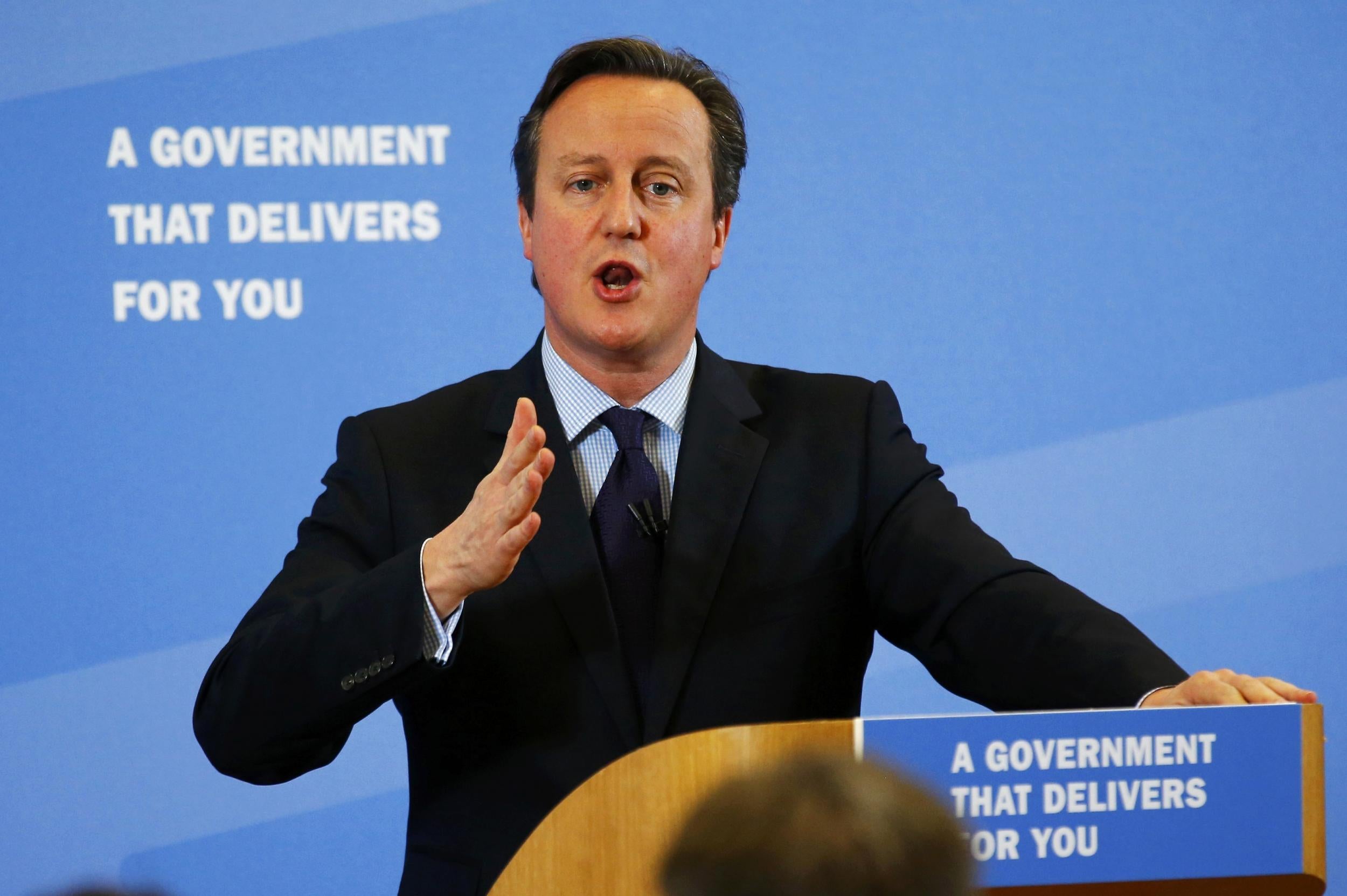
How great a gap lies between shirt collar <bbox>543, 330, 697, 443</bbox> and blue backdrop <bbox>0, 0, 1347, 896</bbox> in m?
1.05

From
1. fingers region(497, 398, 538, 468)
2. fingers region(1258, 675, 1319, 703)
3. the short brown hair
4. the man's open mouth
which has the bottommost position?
fingers region(1258, 675, 1319, 703)

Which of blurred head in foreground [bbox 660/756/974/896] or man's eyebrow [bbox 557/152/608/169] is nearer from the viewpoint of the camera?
blurred head in foreground [bbox 660/756/974/896]

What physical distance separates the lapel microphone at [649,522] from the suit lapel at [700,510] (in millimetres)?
16

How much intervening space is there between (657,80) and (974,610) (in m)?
0.83

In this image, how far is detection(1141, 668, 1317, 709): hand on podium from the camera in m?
1.20

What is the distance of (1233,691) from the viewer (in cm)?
121

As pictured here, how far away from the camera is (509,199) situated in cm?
290

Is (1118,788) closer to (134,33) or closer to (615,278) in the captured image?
(615,278)

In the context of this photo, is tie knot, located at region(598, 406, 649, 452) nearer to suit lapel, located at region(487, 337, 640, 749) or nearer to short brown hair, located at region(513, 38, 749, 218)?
suit lapel, located at region(487, 337, 640, 749)

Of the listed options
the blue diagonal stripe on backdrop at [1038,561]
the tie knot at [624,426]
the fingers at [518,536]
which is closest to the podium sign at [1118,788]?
the fingers at [518,536]

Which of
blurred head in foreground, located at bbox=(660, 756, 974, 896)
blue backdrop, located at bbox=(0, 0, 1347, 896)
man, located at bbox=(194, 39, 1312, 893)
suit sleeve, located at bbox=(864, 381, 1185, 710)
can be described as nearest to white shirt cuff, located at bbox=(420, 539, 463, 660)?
man, located at bbox=(194, 39, 1312, 893)

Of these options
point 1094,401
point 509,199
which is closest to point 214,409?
point 509,199

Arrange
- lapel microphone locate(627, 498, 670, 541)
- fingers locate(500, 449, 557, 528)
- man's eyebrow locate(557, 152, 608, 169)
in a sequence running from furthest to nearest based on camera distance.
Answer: man's eyebrow locate(557, 152, 608, 169) < lapel microphone locate(627, 498, 670, 541) < fingers locate(500, 449, 557, 528)

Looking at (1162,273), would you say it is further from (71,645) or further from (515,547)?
(71,645)
